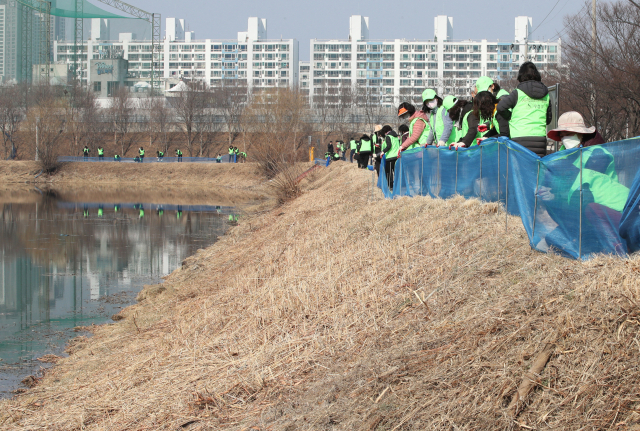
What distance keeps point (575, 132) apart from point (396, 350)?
2.95m

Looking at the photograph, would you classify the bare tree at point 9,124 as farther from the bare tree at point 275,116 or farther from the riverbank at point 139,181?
the bare tree at point 275,116

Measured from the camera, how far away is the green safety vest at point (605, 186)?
4.81 metres

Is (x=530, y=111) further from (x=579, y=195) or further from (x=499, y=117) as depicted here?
(x=579, y=195)

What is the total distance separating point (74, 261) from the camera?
18203 millimetres

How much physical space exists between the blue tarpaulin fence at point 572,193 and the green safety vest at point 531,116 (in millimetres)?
303

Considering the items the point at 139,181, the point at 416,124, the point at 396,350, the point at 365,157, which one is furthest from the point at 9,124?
the point at 396,350

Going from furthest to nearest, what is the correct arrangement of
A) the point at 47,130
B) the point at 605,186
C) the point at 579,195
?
the point at 47,130 < the point at 579,195 < the point at 605,186

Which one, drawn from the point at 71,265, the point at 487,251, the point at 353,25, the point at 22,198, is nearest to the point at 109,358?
the point at 487,251

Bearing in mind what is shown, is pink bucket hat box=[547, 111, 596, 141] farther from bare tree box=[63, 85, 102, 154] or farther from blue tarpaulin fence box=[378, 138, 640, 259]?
bare tree box=[63, 85, 102, 154]

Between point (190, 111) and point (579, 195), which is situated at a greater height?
point (190, 111)

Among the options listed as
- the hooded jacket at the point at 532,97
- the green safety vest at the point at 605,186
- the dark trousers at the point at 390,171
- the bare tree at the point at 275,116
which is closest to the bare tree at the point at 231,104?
the bare tree at the point at 275,116

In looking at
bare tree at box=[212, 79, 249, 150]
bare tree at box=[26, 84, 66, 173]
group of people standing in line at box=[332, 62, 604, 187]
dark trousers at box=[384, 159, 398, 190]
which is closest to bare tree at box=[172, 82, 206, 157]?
bare tree at box=[212, 79, 249, 150]

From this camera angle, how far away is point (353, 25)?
13500cm

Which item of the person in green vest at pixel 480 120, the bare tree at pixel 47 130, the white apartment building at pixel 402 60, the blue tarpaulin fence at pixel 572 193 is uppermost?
the white apartment building at pixel 402 60
